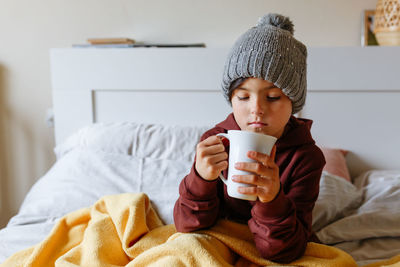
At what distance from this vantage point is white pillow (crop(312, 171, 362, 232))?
1143 mm

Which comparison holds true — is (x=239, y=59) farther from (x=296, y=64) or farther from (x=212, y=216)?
(x=212, y=216)

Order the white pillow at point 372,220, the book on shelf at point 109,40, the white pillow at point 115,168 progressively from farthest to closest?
the book on shelf at point 109,40, the white pillow at point 115,168, the white pillow at point 372,220

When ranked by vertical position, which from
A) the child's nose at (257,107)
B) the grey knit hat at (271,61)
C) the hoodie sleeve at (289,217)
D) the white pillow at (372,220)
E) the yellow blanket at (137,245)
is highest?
the grey knit hat at (271,61)

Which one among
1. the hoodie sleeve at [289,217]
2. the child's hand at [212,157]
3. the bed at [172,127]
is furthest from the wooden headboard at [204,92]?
the child's hand at [212,157]

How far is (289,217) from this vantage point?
30.3 inches

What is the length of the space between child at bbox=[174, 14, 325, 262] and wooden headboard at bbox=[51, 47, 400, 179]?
0.65m

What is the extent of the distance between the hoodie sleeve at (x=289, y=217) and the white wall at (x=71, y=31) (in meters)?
0.97

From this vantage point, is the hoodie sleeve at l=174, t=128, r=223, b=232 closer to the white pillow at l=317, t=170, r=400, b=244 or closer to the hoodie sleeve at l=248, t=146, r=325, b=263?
the hoodie sleeve at l=248, t=146, r=325, b=263

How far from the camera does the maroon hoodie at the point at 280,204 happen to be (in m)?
0.77

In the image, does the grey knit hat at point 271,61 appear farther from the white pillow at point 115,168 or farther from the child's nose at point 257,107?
the white pillow at point 115,168

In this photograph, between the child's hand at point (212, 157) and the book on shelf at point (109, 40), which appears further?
the book on shelf at point (109, 40)

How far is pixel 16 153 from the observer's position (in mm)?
1943

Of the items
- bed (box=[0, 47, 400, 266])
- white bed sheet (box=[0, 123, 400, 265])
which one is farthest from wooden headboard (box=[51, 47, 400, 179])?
white bed sheet (box=[0, 123, 400, 265])

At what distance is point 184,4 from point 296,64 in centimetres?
102
